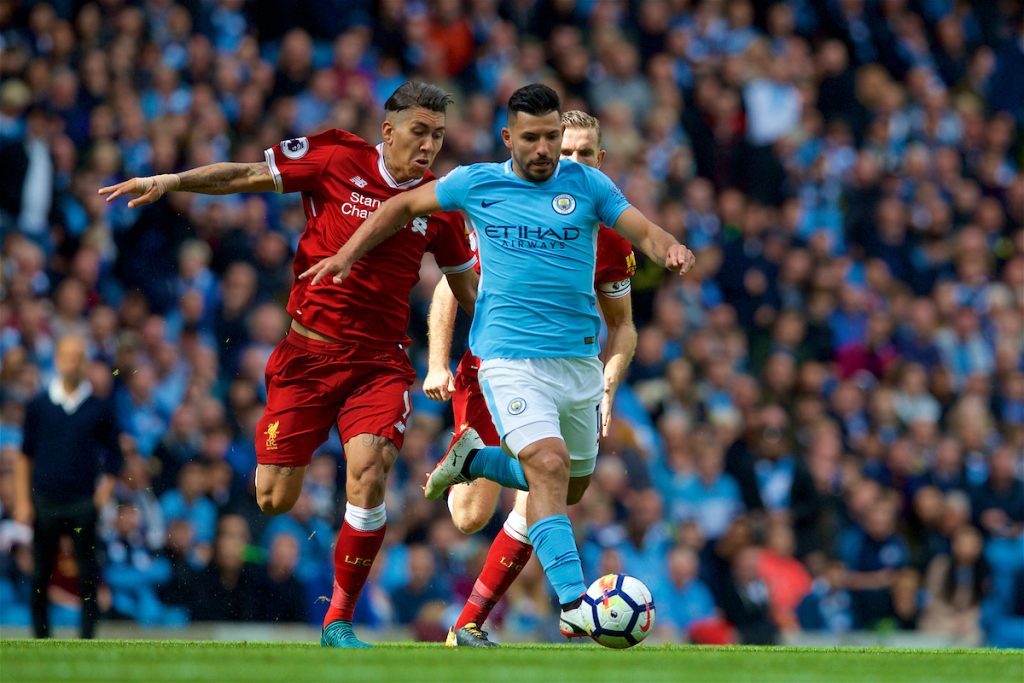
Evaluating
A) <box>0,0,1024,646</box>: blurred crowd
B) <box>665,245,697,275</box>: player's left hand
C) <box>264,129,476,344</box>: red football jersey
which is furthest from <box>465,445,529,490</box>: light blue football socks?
<box>0,0,1024,646</box>: blurred crowd

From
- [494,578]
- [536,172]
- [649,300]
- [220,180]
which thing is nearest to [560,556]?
[494,578]

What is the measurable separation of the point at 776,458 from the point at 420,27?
6083 millimetres

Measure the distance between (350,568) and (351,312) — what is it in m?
1.41

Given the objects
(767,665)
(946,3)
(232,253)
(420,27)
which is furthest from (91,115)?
(946,3)

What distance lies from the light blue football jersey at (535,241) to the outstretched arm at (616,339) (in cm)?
107

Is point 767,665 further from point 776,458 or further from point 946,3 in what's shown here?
point 946,3

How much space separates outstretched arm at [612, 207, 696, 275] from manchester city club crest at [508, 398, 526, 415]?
937 millimetres

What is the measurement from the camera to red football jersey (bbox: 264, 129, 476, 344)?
9352mm

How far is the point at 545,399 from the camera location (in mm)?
8266

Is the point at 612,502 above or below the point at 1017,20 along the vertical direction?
below

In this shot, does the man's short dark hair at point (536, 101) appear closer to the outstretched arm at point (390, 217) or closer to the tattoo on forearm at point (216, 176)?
the outstretched arm at point (390, 217)

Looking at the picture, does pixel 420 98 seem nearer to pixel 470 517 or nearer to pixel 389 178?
pixel 389 178

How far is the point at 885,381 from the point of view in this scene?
58.1 feet

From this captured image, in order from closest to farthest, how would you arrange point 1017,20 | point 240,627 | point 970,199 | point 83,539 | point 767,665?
point 767,665 < point 83,539 < point 240,627 < point 970,199 < point 1017,20
